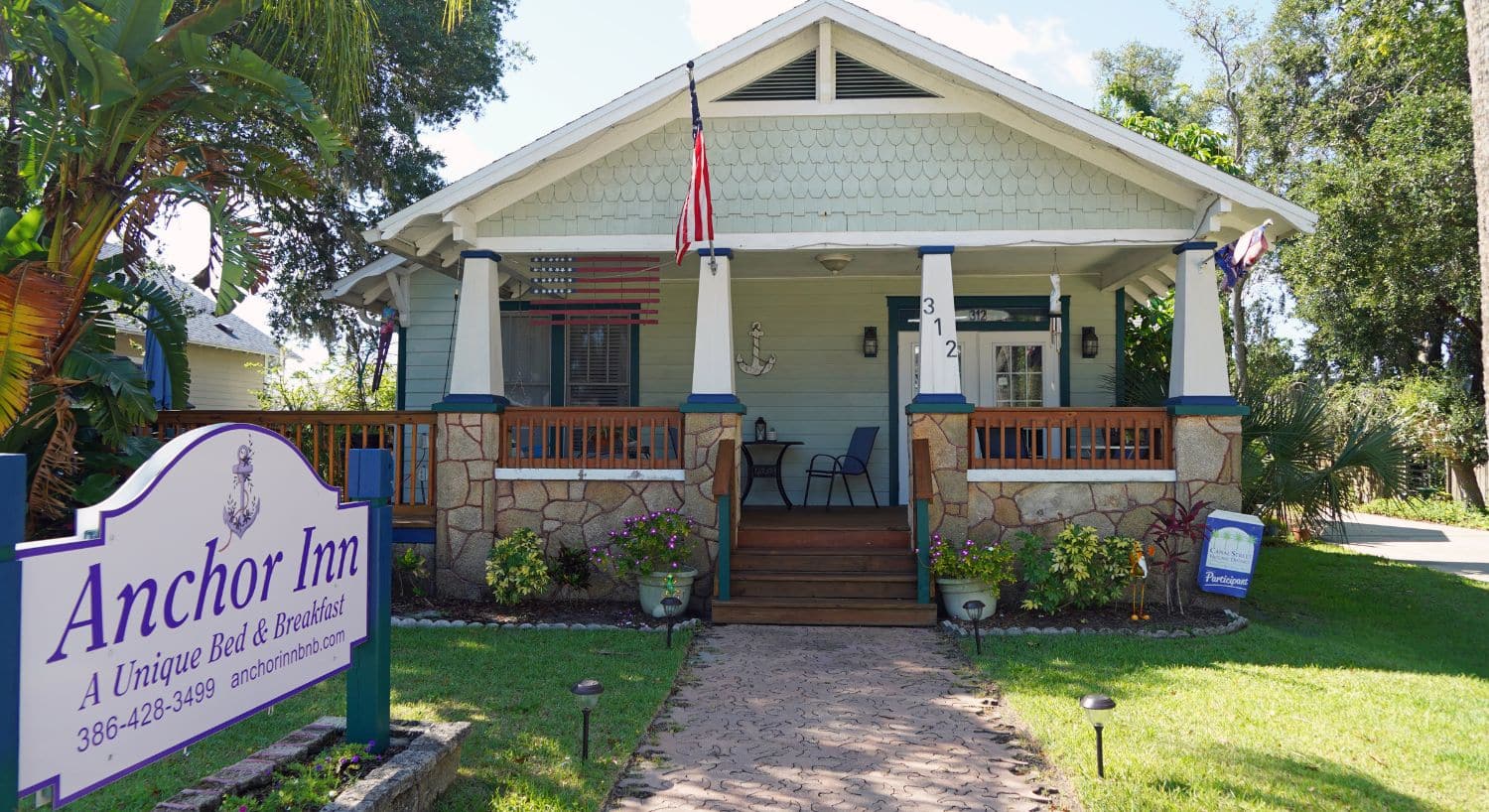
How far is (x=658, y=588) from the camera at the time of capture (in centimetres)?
780

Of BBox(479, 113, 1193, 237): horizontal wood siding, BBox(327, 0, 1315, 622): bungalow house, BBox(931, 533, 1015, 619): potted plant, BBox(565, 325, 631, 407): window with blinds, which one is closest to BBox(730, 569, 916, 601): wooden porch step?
BBox(327, 0, 1315, 622): bungalow house

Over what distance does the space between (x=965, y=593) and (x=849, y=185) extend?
3.57 meters

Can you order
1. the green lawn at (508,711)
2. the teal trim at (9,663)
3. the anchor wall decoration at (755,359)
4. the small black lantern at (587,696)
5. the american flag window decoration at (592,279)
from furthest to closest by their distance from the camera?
1. the anchor wall decoration at (755,359)
2. the american flag window decoration at (592,279)
3. the small black lantern at (587,696)
4. the green lawn at (508,711)
5. the teal trim at (9,663)

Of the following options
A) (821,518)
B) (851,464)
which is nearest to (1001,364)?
(851,464)

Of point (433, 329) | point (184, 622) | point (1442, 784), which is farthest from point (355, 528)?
point (433, 329)

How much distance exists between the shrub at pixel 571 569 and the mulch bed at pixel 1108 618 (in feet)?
10.3

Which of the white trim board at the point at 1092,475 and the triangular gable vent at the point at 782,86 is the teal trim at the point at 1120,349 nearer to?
the white trim board at the point at 1092,475

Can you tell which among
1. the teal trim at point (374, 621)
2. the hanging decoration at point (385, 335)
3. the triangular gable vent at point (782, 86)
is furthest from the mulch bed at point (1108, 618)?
the hanging decoration at point (385, 335)

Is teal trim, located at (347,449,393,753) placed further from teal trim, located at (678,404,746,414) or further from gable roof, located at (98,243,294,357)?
gable roof, located at (98,243,294,357)

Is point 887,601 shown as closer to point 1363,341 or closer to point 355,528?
point 355,528

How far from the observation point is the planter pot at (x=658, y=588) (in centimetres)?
775

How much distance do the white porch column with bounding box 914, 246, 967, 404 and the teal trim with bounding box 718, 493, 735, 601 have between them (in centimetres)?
186

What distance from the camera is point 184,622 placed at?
2732 millimetres

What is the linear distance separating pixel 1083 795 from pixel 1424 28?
14.4 metres
